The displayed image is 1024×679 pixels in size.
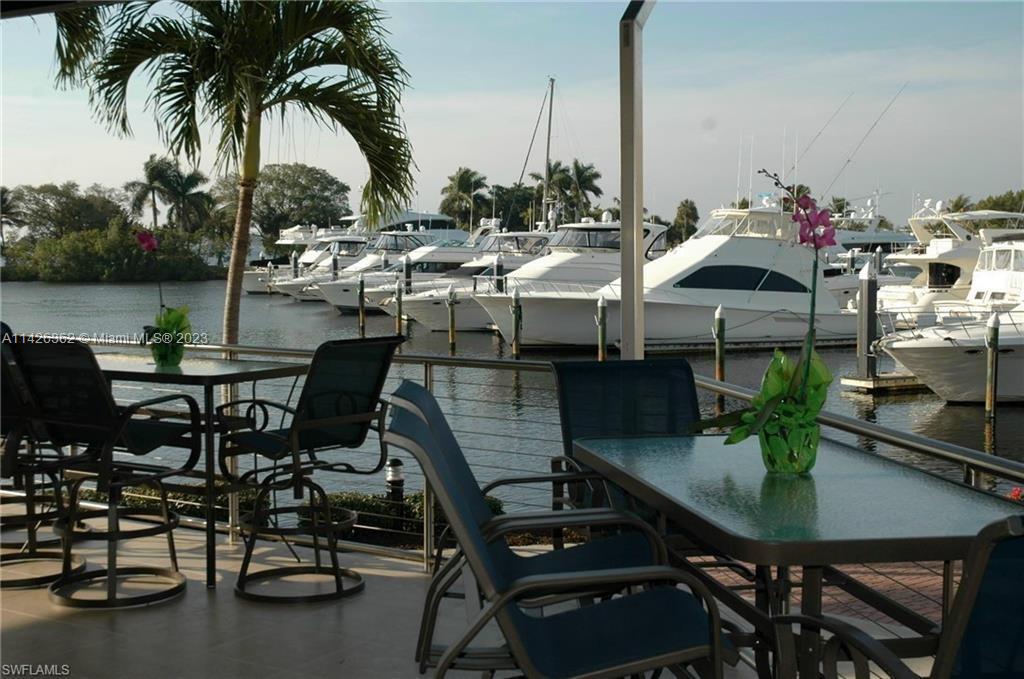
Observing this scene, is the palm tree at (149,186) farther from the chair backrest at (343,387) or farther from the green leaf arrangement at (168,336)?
the chair backrest at (343,387)

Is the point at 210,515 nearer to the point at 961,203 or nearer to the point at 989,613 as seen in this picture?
the point at 989,613

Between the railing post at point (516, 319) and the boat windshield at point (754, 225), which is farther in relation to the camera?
the railing post at point (516, 319)

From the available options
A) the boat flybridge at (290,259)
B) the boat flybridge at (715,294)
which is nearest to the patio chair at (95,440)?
the boat flybridge at (715,294)

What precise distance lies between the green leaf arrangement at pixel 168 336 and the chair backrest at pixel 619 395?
185 centimetres

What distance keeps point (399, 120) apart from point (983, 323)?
15.7 m

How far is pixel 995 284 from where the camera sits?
78.2ft

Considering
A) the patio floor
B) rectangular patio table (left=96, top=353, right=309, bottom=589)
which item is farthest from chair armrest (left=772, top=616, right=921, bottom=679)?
rectangular patio table (left=96, top=353, right=309, bottom=589)

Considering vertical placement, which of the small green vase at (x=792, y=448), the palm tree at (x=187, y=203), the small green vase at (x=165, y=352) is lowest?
the small green vase at (x=792, y=448)

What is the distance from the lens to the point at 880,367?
25641 mm

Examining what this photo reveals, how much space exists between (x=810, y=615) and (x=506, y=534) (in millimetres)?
673

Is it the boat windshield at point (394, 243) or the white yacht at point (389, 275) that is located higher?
the boat windshield at point (394, 243)

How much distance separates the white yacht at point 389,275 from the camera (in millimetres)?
36969

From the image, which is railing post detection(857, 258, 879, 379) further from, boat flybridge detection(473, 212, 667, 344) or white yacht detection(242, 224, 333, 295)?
white yacht detection(242, 224, 333, 295)

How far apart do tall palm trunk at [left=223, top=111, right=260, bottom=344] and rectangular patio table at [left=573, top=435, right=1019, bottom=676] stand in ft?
19.2
